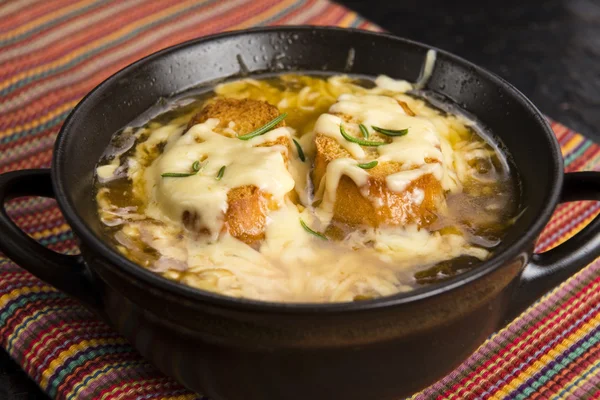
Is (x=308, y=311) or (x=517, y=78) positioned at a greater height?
→ (x=308, y=311)

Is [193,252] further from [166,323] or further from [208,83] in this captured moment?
[208,83]

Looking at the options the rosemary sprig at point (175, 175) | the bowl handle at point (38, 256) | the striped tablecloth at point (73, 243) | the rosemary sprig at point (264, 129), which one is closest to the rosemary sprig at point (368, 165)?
the rosemary sprig at point (264, 129)

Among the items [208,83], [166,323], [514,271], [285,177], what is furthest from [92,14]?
[514,271]

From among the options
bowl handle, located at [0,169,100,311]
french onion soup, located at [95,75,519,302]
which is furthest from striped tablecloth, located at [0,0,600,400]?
french onion soup, located at [95,75,519,302]

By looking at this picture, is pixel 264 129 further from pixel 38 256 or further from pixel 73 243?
pixel 73 243

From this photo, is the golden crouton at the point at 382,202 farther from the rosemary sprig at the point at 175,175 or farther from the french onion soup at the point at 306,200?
the rosemary sprig at the point at 175,175

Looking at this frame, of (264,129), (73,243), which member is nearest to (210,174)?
(264,129)

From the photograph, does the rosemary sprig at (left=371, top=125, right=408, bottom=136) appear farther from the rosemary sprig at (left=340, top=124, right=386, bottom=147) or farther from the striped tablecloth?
the striped tablecloth
